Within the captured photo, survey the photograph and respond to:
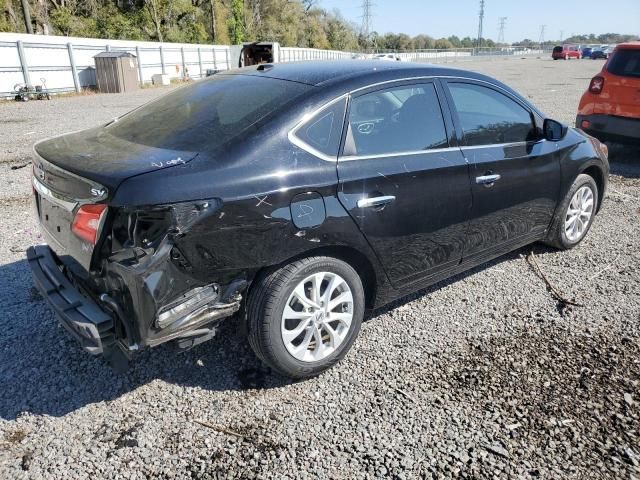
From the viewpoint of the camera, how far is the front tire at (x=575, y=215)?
14.5 feet

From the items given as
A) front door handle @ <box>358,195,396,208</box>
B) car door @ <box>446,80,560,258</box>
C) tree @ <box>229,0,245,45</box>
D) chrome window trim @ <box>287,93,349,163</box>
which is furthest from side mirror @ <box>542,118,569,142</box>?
tree @ <box>229,0,245,45</box>

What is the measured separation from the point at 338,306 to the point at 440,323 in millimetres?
984

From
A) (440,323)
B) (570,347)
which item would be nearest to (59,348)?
(440,323)

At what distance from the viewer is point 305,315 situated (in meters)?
2.75

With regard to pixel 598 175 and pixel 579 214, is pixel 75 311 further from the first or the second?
pixel 598 175

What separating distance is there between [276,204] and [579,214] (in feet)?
11.2

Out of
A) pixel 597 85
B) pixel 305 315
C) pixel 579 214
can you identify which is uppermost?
pixel 597 85

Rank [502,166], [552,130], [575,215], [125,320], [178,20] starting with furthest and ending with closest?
[178,20] → [575,215] → [552,130] → [502,166] → [125,320]

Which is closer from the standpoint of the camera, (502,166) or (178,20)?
(502,166)

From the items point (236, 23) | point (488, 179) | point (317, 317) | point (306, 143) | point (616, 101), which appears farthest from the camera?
point (236, 23)

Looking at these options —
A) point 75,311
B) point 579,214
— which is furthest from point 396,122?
point 579,214

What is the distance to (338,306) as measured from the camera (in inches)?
114

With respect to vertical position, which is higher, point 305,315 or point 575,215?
point 305,315

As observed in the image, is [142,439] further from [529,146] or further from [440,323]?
[529,146]
